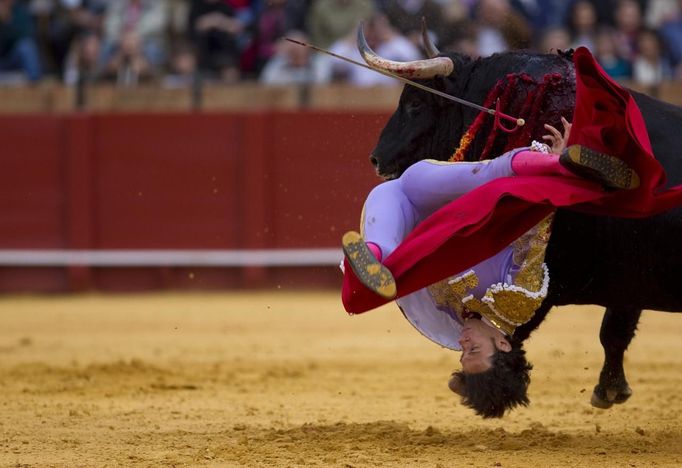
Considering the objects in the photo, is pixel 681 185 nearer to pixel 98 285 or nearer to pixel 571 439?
pixel 571 439

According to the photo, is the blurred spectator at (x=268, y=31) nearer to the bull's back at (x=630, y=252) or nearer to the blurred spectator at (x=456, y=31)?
the blurred spectator at (x=456, y=31)

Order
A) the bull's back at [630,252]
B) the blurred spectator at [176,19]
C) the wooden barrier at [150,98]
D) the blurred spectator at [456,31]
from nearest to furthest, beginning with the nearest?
the bull's back at [630,252] → the blurred spectator at [456,31] → the wooden barrier at [150,98] → the blurred spectator at [176,19]

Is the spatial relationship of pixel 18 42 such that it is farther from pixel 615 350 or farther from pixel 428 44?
pixel 615 350

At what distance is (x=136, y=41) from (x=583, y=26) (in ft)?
10.9

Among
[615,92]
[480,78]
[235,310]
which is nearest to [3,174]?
[235,310]

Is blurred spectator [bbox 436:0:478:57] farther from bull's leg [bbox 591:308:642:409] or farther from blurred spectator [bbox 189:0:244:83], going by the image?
bull's leg [bbox 591:308:642:409]

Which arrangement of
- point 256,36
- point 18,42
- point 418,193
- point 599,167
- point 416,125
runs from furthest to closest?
1. point 18,42
2. point 256,36
3. point 416,125
4. point 418,193
5. point 599,167

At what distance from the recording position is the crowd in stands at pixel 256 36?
9305 mm

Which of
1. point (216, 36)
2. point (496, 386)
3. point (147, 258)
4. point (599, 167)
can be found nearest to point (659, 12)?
point (216, 36)

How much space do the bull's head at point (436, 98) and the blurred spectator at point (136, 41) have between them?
18.6ft

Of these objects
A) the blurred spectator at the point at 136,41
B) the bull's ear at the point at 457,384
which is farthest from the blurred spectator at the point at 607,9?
the bull's ear at the point at 457,384

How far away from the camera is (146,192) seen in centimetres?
976

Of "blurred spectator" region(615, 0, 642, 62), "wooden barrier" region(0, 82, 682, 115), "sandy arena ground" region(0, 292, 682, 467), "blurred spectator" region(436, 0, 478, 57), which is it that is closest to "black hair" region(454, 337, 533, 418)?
"sandy arena ground" region(0, 292, 682, 467)

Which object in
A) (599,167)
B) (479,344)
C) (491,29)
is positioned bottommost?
(479,344)
